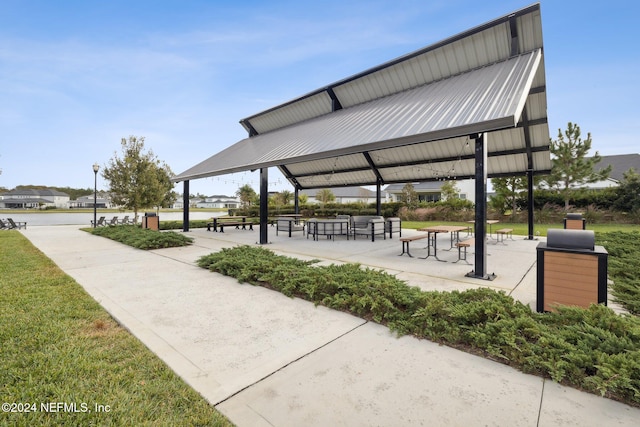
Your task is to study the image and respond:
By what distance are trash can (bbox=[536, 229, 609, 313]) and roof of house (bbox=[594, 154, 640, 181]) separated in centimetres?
4214

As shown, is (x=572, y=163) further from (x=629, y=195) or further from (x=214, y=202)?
(x=214, y=202)

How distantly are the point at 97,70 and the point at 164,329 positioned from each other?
14807mm

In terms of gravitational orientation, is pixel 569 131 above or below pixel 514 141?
above

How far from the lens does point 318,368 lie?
2.70m

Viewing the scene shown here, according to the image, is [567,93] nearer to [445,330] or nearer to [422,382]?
[445,330]

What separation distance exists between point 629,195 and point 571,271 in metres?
25.2

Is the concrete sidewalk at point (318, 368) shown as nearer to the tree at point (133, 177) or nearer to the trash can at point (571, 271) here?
the trash can at point (571, 271)

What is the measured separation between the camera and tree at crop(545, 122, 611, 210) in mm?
22672

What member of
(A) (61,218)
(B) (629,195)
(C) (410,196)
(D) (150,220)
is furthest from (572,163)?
(A) (61,218)

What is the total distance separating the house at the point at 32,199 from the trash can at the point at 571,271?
11804 centimetres

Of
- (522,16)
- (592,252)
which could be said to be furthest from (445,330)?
(522,16)

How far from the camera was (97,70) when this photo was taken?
12.9 m

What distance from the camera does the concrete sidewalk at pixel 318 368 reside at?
2055 mm

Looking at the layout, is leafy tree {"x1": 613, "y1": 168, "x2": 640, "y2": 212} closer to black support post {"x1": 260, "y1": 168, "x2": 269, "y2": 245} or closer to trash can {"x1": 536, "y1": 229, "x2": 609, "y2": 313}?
trash can {"x1": 536, "y1": 229, "x2": 609, "y2": 313}
